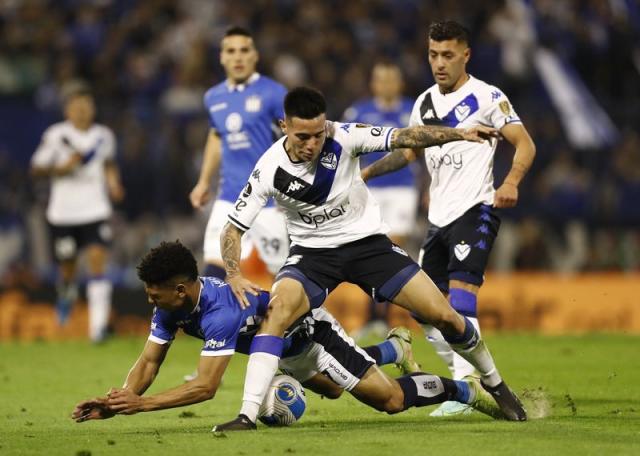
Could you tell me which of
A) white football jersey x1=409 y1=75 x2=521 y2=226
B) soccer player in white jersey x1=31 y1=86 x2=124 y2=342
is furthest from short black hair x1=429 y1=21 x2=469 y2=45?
soccer player in white jersey x1=31 y1=86 x2=124 y2=342

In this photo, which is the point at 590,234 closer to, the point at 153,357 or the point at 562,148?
the point at 562,148

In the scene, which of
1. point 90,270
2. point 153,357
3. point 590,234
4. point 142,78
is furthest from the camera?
point 142,78

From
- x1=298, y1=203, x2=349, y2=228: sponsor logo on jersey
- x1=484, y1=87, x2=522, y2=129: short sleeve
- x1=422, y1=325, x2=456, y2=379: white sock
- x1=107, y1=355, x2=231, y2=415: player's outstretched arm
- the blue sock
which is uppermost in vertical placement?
x1=484, y1=87, x2=522, y2=129: short sleeve

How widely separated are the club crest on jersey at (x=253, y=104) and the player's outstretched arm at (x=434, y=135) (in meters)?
3.34

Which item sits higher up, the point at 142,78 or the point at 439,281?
the point at 142,78

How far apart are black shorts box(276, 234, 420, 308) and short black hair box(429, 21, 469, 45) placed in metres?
1.70

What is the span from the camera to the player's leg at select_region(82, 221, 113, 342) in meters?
14.8

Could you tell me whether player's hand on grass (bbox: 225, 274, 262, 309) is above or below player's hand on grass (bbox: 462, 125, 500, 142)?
below

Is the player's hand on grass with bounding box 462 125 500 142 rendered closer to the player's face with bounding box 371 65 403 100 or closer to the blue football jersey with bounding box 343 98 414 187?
the blue football jersey with bounding box 343 98 414 187

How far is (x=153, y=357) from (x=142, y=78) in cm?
1228

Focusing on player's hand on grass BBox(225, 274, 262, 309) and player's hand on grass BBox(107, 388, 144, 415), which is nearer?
player's hand on grass BBox(107, 388, 144, 415)

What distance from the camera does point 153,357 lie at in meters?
7.29

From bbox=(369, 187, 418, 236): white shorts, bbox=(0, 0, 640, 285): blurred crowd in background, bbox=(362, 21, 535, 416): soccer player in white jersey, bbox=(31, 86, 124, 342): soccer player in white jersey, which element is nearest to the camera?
bbox=(362, 21, 535, 416): soccer player in white jersey

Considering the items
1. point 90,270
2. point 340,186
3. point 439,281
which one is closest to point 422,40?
point 90,270
